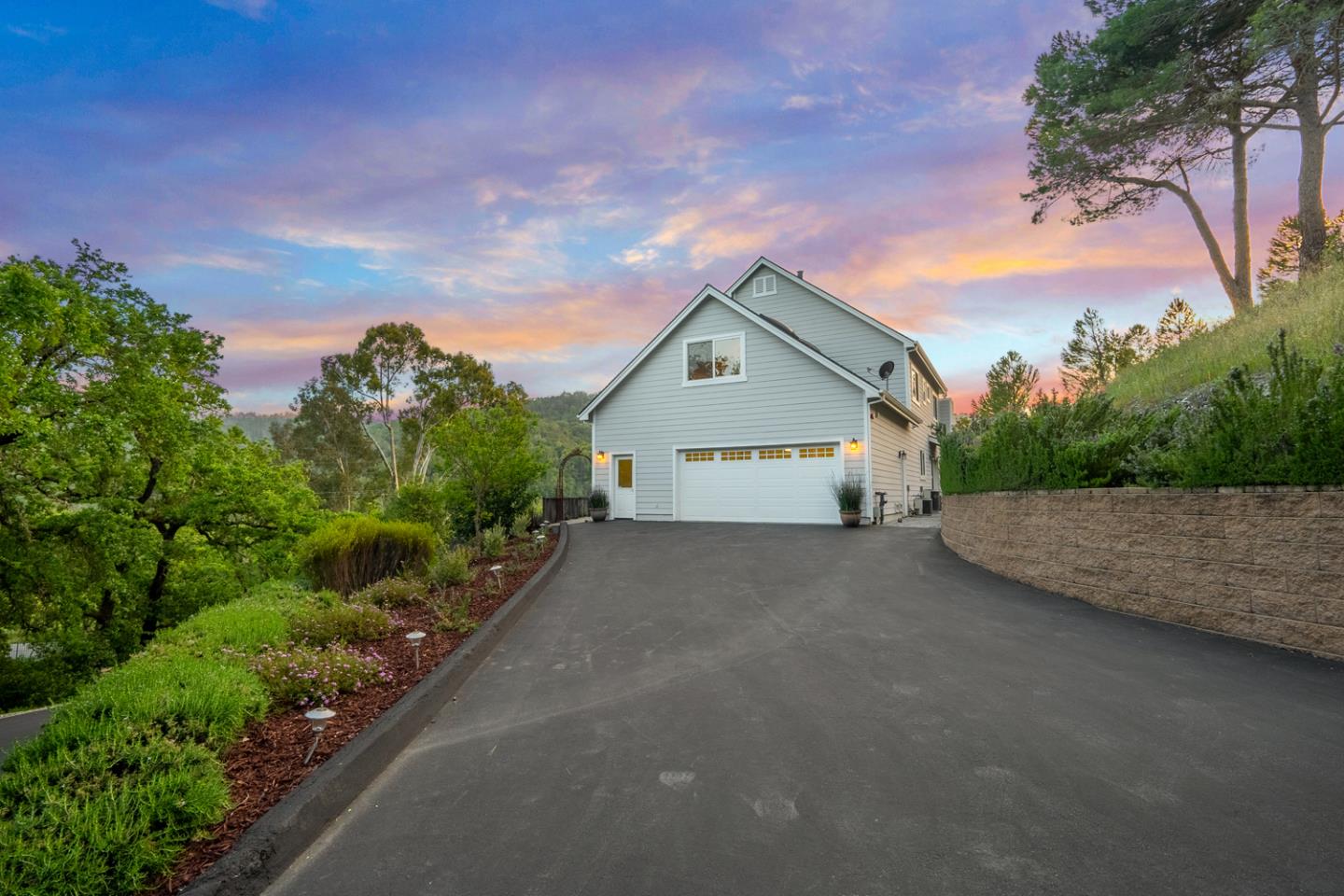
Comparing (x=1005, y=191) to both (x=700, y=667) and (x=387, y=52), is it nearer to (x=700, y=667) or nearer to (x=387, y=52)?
(x=387, y=52)

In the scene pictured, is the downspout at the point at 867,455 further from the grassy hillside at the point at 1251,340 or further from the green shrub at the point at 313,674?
the green shrub at the point at 313,674

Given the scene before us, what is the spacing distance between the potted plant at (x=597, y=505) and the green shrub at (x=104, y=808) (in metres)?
14.7

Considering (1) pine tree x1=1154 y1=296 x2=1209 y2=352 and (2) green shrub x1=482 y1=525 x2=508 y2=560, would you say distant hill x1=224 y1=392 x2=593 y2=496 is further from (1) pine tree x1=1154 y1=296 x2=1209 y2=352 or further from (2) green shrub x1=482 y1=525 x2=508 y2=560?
(1) pine tree x1=1154 y1=296 x2=1209 y2=352

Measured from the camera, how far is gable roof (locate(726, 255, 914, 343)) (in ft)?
60.8

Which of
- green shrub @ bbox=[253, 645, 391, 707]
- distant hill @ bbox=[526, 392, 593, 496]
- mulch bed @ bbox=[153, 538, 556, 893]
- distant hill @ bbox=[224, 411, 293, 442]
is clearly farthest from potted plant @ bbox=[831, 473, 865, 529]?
distant hill @ bbox=[224, 411, 293, 442]

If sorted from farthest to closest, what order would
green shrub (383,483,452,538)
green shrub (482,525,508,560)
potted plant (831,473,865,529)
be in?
potted plant (831,473,865,529), green shrub (383,483,452,538), green shrub (482,525,508,560)

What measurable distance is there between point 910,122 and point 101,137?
1608 centimetres

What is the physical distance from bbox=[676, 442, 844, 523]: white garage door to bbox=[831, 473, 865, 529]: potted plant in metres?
0.39

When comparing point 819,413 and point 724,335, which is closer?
point 819,413

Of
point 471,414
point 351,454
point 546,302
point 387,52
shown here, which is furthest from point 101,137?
point 351,454

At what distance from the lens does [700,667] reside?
4.73 meters

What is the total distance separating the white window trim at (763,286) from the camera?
20391 mm

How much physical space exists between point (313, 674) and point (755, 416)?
13.3 m

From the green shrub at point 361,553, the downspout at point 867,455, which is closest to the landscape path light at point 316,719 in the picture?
the green shrub at point 361,553
